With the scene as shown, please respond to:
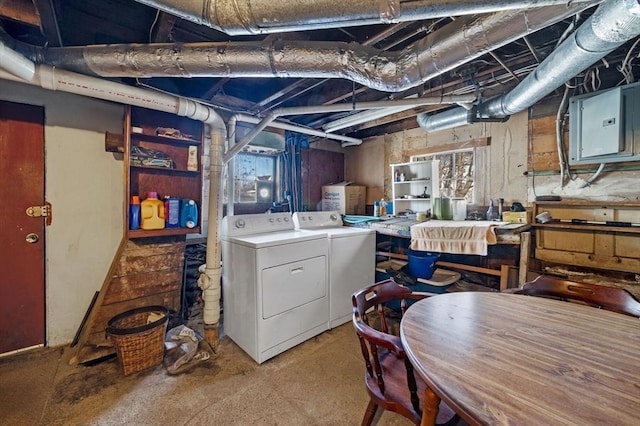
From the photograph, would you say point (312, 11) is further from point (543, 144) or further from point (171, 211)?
point (543, 144)

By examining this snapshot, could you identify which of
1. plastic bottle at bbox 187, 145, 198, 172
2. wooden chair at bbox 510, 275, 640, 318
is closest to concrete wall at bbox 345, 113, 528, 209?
wooden chair at bbox 510, 275, 640, 318

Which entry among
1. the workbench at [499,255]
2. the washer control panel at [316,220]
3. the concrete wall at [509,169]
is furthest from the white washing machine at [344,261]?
the concrete wall at [509,169]

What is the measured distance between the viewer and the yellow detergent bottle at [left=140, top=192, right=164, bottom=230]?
2309mm

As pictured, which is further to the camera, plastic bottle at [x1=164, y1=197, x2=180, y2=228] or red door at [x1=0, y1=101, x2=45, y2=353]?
plastic bottle at [x1=164, y1=197, x2=180, y2=228]

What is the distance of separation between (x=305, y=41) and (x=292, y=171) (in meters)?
2.19

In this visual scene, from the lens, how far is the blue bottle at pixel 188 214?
2523 mm

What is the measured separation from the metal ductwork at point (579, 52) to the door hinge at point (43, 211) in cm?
362

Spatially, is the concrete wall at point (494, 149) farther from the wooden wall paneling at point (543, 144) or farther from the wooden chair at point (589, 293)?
the wooden chair at point (589, 293)

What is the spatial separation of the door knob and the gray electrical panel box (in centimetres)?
443

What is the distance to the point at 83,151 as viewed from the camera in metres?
2.35

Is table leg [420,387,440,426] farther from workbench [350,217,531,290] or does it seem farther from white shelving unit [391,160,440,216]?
white shelving unit [391,160,440,216]

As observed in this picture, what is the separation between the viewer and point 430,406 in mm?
871

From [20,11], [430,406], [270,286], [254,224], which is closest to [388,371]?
[430,406]

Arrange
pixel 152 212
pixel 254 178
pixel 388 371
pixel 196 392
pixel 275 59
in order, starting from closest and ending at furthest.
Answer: pixel 388 371, pixel 275 59, pixel 196 392, pixel 152 212, pixel 254 178
